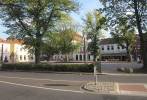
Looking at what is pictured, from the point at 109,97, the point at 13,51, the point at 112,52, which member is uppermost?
the point at 13,51

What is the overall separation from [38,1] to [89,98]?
114 ft

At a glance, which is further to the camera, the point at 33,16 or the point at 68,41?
the point at 68,41

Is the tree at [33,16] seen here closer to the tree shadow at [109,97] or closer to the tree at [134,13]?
the tree at [134,13]

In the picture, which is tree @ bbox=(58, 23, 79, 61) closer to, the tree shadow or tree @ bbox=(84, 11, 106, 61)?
tree @ bbox=(84, 11, 106, 61)

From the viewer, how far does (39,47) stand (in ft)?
164

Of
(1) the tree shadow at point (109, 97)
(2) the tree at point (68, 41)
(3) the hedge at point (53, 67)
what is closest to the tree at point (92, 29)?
(2) the tree at point (68, 41)

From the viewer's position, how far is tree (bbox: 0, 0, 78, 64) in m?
49.0

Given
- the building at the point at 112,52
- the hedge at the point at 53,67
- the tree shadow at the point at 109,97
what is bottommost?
the tree shadow at the point at 109,97

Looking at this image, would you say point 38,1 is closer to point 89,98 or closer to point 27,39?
point 27,39

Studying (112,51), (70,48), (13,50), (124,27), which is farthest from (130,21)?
(13,50)

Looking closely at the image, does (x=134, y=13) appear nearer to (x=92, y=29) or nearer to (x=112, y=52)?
(x=92, y=29)

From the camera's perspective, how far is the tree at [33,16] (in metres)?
49.0

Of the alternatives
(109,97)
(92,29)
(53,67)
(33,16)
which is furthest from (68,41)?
(109,97)

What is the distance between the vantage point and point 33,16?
49.6 metres
